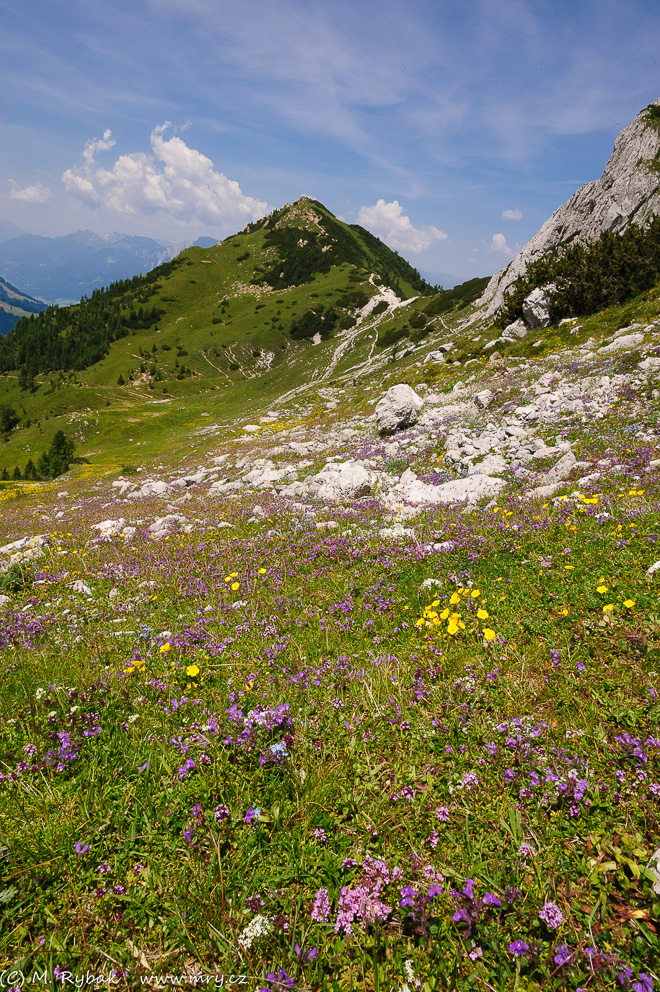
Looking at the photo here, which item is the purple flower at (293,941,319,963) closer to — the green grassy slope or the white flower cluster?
the white flower cluster

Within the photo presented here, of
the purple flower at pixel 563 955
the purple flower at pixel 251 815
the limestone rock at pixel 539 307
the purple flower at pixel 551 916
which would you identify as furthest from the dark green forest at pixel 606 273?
the purple flower at pixel 251 815

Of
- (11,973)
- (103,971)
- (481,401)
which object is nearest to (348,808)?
(103,971)

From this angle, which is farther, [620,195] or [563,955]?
[620,195]

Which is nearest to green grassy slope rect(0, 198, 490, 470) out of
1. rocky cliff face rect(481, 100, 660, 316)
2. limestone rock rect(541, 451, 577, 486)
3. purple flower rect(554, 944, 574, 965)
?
rocky cliff face rect(481, 100, 660, 316)

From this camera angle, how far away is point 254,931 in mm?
2727

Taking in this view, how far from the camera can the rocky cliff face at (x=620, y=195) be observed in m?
44.2

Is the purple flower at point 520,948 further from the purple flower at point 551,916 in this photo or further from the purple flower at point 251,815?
the purple flower at point 251,815

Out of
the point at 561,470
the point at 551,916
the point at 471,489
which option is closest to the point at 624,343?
the point at 561,470

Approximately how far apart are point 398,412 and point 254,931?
885 inches

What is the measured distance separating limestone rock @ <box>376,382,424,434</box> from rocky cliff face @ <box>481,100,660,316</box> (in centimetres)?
3786

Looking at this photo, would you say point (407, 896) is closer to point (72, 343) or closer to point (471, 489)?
point (471, 489)

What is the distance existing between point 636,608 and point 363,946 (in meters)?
4.75

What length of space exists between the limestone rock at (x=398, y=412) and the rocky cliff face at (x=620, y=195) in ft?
124

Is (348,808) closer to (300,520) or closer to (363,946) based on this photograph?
(363,946)
